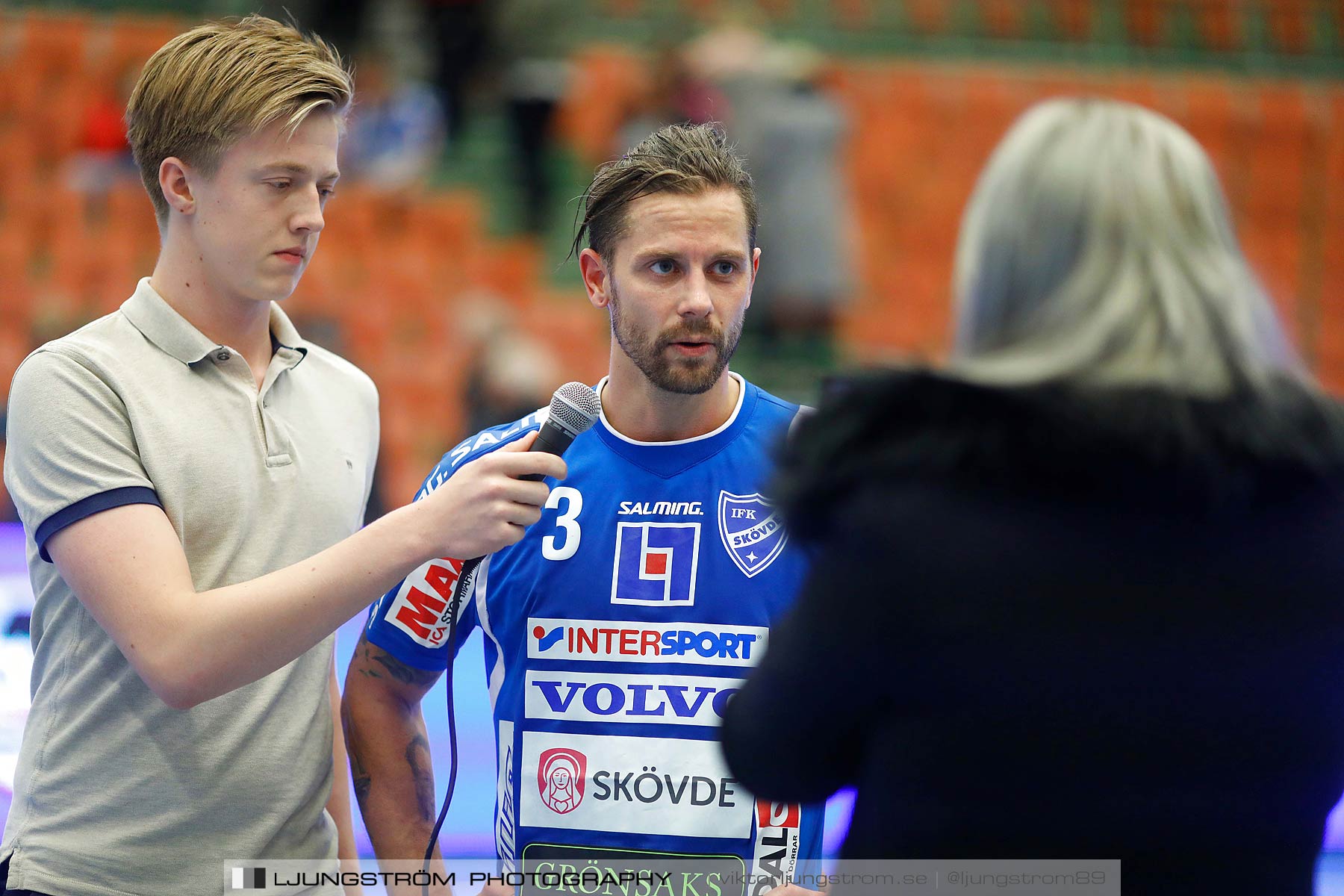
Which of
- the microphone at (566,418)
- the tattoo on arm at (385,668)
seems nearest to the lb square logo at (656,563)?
the microphone at (566,418)

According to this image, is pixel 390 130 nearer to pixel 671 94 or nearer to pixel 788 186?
pixel 671 94

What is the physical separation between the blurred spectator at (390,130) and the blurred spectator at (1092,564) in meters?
6.28

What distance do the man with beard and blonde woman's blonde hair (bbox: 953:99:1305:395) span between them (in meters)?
0.74

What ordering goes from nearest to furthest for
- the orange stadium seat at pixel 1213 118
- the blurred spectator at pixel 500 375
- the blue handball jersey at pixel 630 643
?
1. the blue handball jersey at pixel 630 643
2. the blurred spectator at pixel 500 375
3. the orange stadium seat at pixel 1213 118

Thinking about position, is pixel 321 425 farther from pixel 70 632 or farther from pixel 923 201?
pixel 923 201

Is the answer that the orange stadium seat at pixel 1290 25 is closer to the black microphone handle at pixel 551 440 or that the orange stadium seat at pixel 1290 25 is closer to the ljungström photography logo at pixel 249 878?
the black microphone handle at pixel 551 440

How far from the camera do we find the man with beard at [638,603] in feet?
5.77

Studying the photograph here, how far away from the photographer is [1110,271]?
→ 3.39 feet

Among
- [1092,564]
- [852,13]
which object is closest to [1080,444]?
[1092,564]

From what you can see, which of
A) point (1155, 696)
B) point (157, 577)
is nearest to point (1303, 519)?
point (1155, 696)

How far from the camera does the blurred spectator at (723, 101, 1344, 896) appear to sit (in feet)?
3.28

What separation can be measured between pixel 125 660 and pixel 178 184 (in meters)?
0.62

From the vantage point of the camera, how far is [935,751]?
1.04 metres

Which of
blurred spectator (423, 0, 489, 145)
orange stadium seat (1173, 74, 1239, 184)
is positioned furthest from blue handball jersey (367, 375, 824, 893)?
orange stadium seat (1173, 74, 1239, 184)
